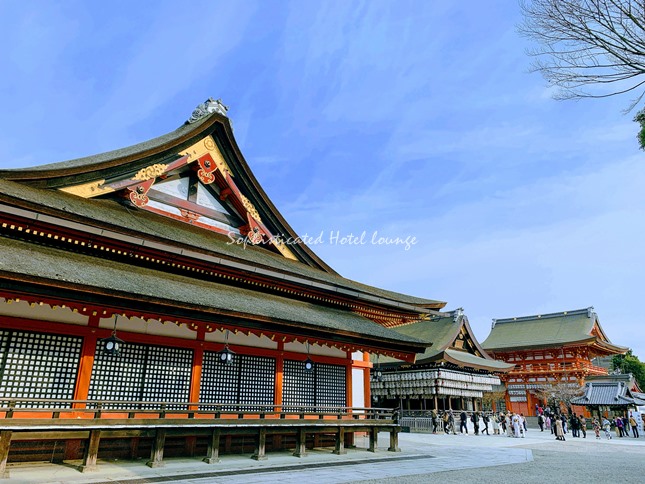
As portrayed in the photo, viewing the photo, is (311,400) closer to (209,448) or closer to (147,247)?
(209,448)

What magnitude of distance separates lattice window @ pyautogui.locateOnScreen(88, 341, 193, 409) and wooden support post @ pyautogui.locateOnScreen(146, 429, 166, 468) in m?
1.64

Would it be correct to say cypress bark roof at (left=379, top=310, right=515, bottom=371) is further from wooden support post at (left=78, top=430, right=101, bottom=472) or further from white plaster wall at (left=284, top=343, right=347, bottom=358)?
wooden support post at (left=78, top=430, right=101, bottom=472)

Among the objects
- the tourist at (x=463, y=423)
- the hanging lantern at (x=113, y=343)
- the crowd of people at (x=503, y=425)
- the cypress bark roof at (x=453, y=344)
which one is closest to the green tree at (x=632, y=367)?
the crowd of people at (x=503, y=425)

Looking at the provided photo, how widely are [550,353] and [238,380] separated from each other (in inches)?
1728

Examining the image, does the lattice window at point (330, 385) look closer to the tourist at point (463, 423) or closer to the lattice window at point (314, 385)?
the lattice window at point (314, 385)

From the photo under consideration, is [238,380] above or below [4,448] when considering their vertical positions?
above

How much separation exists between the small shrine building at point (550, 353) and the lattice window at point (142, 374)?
4168cm

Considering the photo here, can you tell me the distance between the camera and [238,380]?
14.6 metres

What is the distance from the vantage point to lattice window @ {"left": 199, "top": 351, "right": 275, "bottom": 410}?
45.9 ft

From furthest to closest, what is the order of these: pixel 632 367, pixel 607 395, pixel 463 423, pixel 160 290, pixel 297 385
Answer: pixel 632 367 < pixel 607 395 < pixel 463 423 < pixel 297 385 < pixel 160 290

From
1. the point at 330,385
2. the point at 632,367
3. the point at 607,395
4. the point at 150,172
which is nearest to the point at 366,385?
the point at 330,385

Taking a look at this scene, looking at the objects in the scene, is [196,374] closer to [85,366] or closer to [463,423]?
[85,366]

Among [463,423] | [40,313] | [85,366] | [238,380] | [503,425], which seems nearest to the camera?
[40,313]

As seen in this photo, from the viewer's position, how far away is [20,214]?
10.6 metres
